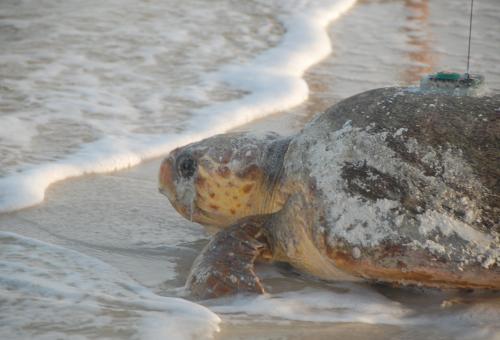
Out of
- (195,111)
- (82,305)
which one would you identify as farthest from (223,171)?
(195,111)

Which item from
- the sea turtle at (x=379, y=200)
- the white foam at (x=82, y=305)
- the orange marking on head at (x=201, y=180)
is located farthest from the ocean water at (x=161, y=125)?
the orange marking on head at (x=201, y=180)

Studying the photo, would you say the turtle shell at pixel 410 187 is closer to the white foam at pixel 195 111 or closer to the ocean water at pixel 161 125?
the ocean water at pixel 161 125

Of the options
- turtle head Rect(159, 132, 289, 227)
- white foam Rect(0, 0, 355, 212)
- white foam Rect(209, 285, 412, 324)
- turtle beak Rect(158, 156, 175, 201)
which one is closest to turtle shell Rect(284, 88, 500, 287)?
white foam Rect(209, 285, 412, 324)

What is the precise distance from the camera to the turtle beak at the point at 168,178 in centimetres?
355

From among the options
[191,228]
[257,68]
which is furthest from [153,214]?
[257,68]

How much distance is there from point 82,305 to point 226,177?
0.96 meters

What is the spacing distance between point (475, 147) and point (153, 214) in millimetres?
1548

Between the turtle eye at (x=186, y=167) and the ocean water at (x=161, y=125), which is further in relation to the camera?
the turtle eye at (x=186, y=167)

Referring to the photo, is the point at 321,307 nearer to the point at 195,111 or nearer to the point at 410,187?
the point at 410,187

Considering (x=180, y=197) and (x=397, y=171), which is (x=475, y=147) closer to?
(x=397, y=171)

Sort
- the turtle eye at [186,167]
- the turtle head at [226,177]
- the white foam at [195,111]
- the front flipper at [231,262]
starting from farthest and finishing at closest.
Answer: the white foam at [195,111] → the turtle eye at [186,167] → the turtle head at [226,177] → the front flipper at [231,262]

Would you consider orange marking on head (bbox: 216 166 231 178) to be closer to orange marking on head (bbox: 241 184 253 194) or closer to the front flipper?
orange marking on head (bbox: 241 184 253 194)

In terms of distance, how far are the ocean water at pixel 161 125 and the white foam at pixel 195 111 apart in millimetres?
13

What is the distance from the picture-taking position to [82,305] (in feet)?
8.63
